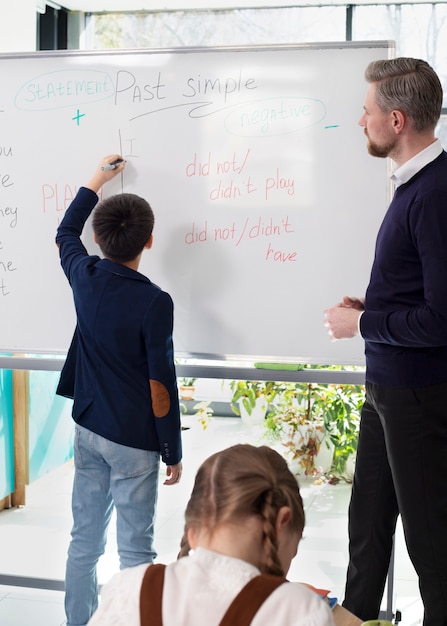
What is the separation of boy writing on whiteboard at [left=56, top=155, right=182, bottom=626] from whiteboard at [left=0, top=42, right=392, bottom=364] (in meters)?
0.28

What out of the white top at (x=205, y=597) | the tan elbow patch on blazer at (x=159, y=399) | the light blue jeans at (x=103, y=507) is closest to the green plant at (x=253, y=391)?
the light blue jeans at (x=103, y=507)

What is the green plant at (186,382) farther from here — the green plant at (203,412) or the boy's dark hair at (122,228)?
the boy's dark hair at (122,228)

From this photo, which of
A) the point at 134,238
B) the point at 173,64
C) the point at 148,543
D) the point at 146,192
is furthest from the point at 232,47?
the point at 148,543

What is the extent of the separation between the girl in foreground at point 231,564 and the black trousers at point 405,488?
0.80m

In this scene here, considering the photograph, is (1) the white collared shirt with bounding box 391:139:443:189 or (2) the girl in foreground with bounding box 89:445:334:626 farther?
(1) the white collared shirt with bounding box 391:139:443:189

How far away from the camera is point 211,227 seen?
2.29m

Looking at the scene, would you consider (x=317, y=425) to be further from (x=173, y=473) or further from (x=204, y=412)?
(x=173, y=473)

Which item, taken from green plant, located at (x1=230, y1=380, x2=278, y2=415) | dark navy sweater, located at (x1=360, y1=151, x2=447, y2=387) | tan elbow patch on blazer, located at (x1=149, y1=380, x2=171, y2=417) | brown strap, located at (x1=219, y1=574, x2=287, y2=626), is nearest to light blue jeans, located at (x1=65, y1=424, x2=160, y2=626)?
tan elbow patch on blazer, located at (x1=149, y1=380, x2=171, y2=417)

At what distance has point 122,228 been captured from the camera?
203 cm

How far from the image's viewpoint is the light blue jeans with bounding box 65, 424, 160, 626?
2.06 metres

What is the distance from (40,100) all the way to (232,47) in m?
0.62

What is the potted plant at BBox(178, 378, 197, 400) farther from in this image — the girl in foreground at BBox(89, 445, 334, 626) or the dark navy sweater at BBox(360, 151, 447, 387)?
the girl in foreground at BBox(89, 445, 334, 626)

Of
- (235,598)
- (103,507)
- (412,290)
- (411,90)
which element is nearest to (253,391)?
(103,507)

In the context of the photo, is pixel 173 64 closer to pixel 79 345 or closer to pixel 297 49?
pixel 297 49
